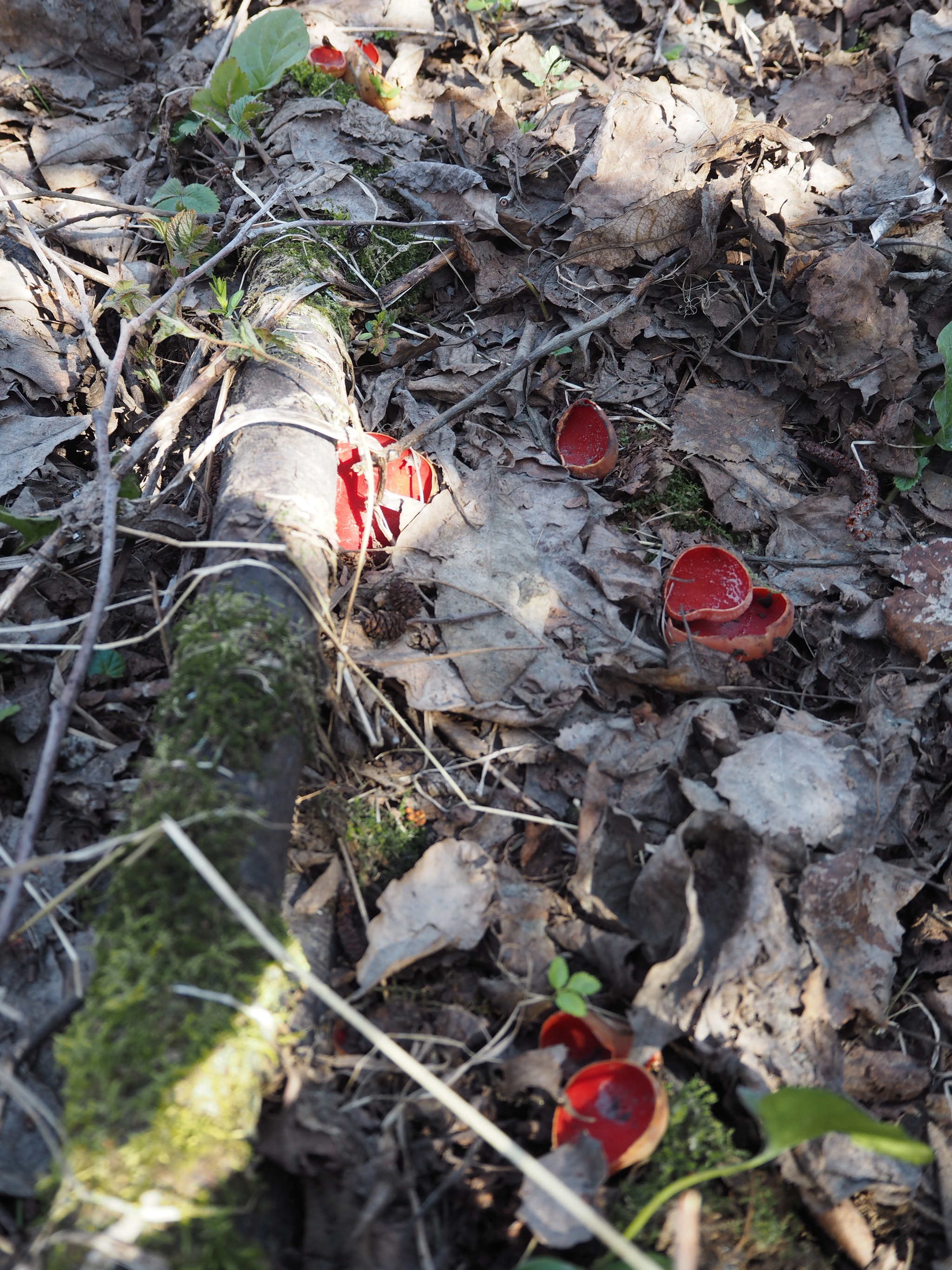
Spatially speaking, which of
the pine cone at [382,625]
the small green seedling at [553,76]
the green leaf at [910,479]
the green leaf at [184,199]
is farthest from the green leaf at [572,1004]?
the small green seedling at [553,76]

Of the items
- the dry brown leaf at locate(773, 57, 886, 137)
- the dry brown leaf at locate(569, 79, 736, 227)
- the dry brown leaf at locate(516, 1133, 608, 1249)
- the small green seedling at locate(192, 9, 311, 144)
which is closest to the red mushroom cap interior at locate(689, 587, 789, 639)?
the dry brown leaf at locate(516, 1133, 608, 1249)

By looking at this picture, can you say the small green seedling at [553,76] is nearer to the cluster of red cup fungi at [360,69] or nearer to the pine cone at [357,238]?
the cluster of red cup fungi at [360,69]

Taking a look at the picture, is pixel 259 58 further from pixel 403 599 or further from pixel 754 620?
pixel 754 620

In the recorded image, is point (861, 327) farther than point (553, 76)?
No

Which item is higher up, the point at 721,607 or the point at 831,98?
the point at 831,98

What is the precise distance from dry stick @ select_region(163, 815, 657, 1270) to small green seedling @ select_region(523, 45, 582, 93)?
344cm

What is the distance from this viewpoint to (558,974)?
1.74 meters

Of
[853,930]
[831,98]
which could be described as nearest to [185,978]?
[853,930]

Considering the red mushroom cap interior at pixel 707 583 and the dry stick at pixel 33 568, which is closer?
the dry stick at pixel 33 568

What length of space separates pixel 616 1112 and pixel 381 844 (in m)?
0.73

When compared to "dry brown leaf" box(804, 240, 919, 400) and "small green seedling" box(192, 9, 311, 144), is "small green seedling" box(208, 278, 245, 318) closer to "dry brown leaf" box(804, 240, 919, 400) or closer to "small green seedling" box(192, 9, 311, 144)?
"small green seedling" box(192, 9, 311, 144)

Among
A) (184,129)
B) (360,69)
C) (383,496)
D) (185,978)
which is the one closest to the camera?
(185,978)

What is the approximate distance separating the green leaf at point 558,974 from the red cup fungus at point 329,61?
3.52m

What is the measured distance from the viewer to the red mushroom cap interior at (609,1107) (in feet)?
5.19
